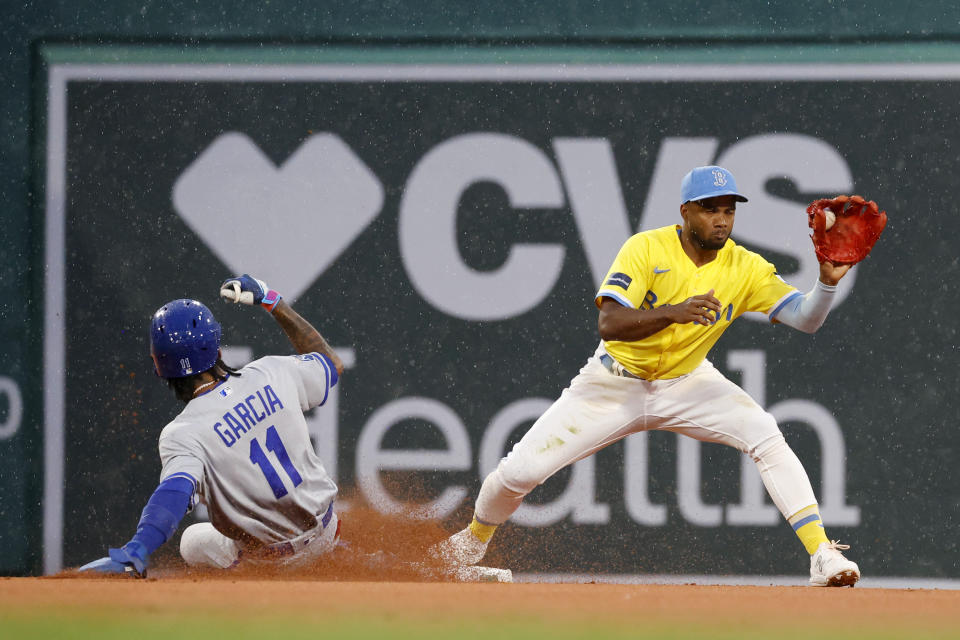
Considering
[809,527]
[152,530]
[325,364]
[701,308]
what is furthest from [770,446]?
[152,530]

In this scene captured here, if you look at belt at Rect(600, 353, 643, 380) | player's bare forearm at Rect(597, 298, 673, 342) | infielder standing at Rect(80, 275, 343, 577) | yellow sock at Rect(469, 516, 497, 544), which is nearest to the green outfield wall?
yellow sock at Rect(469, 516, 497, 544)

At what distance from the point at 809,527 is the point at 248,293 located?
92.7 inches

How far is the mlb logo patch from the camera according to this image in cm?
432

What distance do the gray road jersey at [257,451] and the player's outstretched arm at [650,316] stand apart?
113cm

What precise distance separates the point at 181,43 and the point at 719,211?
10.5ft

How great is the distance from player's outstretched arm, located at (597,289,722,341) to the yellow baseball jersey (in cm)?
11

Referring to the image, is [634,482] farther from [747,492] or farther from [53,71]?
[53,71]

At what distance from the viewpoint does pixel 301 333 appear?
14.2 ft

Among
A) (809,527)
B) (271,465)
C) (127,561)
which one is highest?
(271,465)

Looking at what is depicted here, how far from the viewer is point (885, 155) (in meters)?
5.78

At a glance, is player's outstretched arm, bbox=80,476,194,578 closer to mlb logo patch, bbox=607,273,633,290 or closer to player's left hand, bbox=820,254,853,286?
mlb logo patch, bbox=607,273,633,290

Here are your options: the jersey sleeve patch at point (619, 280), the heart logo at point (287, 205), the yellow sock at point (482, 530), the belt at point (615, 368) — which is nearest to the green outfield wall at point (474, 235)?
the heart logo at point (287, 205)

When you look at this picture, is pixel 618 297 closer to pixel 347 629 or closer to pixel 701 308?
pixel 701 308

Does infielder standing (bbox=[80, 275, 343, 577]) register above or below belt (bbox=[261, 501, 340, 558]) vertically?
above
